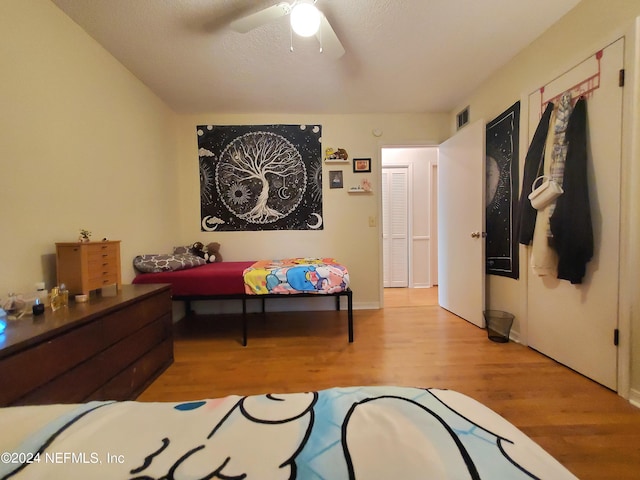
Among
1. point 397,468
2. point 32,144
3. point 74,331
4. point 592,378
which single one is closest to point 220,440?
point 397,468

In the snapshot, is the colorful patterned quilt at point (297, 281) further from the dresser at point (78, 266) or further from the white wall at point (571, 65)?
the white wall at point (571, 65)

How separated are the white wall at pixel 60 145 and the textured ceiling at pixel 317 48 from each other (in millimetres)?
259

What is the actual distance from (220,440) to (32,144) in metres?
2.01

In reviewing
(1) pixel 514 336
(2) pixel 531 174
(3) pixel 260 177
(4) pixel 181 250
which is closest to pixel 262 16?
(3) pixel 260 177

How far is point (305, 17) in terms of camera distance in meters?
1.41

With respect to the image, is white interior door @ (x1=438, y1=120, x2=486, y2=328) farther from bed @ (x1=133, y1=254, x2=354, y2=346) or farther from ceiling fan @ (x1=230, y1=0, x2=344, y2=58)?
ceiling fan @ (x1=230, y1=0, x2=344, y2=58)

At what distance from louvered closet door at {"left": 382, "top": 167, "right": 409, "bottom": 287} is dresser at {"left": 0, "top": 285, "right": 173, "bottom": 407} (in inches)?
135

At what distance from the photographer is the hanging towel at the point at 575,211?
154 centimetres

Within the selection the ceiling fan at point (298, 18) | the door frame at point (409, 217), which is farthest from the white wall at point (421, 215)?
the ceiling fan at point (298, 18)

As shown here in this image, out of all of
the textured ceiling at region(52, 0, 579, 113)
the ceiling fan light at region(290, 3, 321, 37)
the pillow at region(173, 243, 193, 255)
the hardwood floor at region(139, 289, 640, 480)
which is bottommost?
the hardwood floor at region(139, 289, 640, 480)

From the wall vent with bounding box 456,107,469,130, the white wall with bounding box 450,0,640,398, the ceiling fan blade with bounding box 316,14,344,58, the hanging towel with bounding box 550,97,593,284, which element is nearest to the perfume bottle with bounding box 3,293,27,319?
the ceiling fan blade with bounding box 316,14,344,58

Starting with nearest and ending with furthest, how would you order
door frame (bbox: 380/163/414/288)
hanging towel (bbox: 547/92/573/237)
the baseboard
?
hanging towel (bbox: 547/92/573/237) < the baseboard < door frame (bbox: 380/163/414/288)

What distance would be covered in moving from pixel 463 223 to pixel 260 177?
242 centimetres

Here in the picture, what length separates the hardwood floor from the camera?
1.18 m
